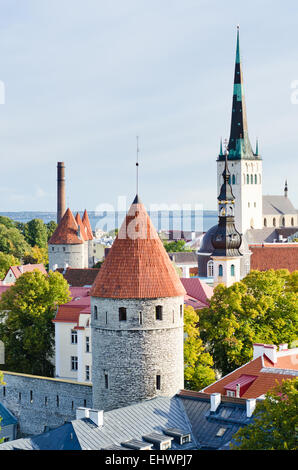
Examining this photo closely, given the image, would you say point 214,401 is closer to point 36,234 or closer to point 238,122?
point 238,122

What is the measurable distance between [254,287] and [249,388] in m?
11.3

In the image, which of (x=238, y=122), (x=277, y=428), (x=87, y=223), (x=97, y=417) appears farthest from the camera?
(x=238, y=122)

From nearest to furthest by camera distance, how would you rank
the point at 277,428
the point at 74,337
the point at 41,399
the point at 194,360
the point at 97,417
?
the point at 277,428 < the point at 97,417 < the point at 41,399 < the point at 194,360 < the point at 74,337

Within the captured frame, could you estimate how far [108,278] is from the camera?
1095 inches

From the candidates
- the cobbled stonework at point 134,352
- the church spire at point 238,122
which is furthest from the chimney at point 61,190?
the cobbled stonework at point 134,352

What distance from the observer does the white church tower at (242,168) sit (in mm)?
104625

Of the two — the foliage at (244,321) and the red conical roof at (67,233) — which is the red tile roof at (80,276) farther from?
the foliage at (244,321)

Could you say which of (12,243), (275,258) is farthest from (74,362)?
(12,243)

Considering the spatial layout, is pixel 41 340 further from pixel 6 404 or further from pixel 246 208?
pixel 246 208

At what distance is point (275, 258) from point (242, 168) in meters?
42.4

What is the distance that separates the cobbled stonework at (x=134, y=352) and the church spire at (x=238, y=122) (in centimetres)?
7927

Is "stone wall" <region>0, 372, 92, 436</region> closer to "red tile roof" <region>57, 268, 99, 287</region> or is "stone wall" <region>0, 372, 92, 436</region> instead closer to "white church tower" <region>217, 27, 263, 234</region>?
"red tile roof" <region>57, 268, 99, 287</region>

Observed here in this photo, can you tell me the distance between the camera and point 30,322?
136 ft
